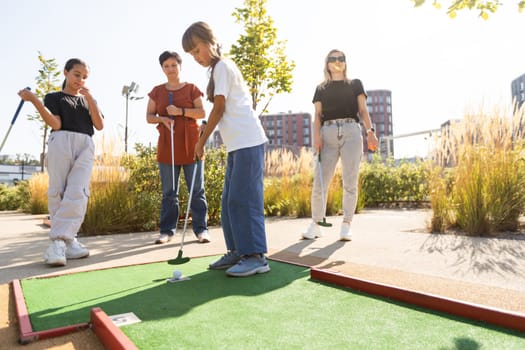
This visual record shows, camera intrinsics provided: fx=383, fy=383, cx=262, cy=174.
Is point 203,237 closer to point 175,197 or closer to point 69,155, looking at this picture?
point 175,197

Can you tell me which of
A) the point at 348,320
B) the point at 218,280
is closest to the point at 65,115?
the point at 218,280

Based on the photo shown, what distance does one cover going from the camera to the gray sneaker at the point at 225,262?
270 centimetres

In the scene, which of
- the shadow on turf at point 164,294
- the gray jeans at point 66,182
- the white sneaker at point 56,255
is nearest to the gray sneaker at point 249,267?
the shadow on turf at point 164,294

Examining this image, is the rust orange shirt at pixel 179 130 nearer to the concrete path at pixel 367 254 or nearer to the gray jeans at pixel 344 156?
the concrete path at pixel 367 254

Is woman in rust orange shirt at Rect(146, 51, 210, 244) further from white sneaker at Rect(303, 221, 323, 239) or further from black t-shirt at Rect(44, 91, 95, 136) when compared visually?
white sneaker at Rect(303, 221, 323, 239)

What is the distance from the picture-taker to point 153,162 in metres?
6.16

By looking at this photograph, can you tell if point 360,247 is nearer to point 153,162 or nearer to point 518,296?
point 518,296

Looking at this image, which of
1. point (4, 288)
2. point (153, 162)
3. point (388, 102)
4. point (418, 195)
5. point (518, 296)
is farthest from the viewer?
point (388, 102)

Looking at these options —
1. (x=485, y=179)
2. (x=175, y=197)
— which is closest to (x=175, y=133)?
(x=175, y=197)

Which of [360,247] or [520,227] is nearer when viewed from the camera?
[360,247]

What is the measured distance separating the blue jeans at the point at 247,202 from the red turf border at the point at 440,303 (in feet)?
1.80

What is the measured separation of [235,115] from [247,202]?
602 mm

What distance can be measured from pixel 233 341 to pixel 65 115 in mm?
2690

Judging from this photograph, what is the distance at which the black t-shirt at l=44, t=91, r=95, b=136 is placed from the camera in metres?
3.25
